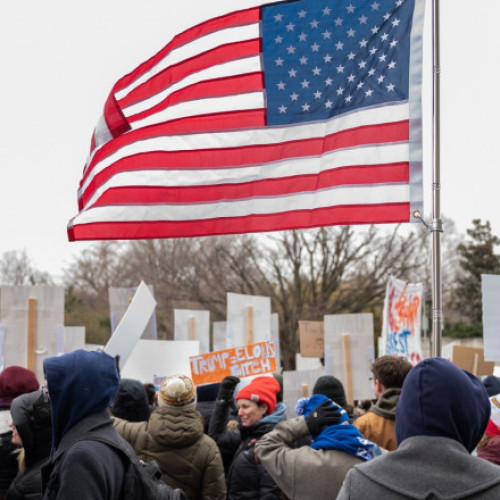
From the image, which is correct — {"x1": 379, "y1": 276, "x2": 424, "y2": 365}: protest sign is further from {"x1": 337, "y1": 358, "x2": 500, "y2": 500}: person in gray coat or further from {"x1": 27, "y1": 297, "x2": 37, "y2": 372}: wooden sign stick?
{"x1": 337, "y1": 358, "x2": 500, "y2": 500}: person in gray coat

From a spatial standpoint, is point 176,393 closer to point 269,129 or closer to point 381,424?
point 381,424

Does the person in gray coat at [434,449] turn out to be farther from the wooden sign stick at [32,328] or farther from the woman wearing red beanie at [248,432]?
the wooden sign stick at [32,328]

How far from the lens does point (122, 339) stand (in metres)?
6.04

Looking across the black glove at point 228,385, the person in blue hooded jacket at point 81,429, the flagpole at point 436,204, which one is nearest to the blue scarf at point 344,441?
the flagpole at point 436,204

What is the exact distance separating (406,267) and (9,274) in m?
27.6

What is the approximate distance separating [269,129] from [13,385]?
2.70 metres

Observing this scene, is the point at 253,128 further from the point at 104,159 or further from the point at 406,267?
the point at 406,267

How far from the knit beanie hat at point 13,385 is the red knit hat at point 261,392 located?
4.48 ft

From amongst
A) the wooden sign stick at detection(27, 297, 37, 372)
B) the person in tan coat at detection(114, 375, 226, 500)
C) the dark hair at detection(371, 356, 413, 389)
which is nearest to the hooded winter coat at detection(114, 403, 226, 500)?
the person in tan coat at detection(114, 375, 226, 500)

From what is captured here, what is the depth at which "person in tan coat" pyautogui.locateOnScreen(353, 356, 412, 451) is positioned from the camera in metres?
4.59

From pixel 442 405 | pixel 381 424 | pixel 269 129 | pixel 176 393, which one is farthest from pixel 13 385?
pixel 442 405

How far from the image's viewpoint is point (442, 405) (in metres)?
2.54

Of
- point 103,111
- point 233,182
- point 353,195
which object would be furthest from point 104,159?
point 353,195

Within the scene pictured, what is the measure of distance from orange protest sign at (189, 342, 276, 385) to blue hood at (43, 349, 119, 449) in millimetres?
5317
